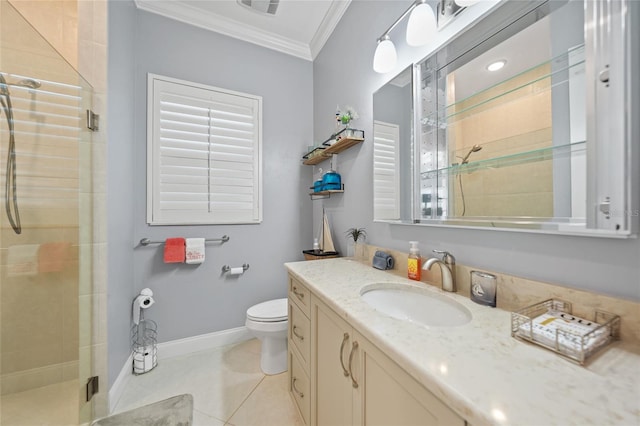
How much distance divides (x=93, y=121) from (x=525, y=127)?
2036 millimetres

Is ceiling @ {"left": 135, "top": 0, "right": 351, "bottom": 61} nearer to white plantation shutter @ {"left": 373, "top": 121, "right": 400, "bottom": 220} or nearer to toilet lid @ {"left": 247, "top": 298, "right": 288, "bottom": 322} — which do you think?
white plantation shutter @ {"left": 373, "top": 121, "right": 400, "bottom": 220}

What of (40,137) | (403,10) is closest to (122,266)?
(40,137)

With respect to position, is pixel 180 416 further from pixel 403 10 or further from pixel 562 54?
pixel 403 10

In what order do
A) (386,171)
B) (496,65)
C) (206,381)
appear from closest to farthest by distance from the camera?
(496,65) → (386,171) → (206,381)

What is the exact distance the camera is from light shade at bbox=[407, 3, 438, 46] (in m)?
1.09

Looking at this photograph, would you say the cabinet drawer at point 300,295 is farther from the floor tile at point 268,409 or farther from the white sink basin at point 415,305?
the floor tile at point 268,409

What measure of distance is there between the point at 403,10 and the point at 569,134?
1112 millimetres

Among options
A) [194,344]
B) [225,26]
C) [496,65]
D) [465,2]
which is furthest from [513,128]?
[194,344]

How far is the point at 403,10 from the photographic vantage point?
52.8 inches

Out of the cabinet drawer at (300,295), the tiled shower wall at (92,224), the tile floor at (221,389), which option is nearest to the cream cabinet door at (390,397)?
the cabinet drawer at (300,295)

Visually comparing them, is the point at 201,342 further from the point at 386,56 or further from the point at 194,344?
the point at 386,56

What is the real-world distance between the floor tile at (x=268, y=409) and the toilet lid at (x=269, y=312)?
431 millimetres

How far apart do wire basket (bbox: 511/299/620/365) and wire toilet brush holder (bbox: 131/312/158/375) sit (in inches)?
88.2

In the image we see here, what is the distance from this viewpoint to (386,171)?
1483 millimetres
